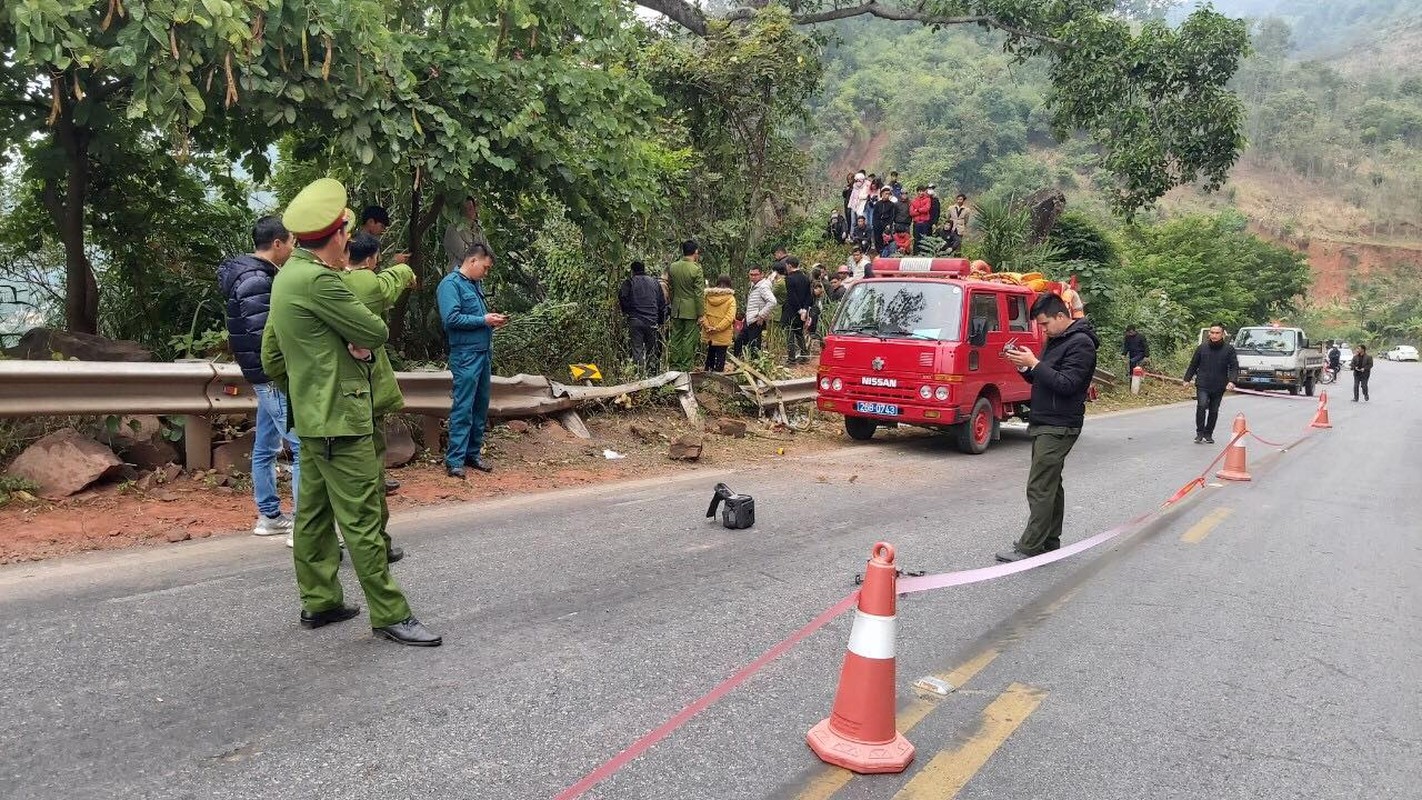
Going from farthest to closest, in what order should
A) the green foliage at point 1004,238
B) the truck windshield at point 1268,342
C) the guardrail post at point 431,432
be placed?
1. the truck windshield at point 1268,342
2. the green foliage at point 1004,238
3. the guardrail post at point 431,432

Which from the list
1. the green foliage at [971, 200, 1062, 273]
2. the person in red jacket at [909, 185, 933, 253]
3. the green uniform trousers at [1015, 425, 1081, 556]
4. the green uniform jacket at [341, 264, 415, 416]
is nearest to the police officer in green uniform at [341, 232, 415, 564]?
the green uniform jacket at [341, 264, 415, 416]

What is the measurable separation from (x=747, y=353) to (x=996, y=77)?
9269 cm

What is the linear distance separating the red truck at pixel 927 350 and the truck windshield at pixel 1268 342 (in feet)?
64.0

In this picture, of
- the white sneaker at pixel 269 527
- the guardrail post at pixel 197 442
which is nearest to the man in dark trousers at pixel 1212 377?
the white sneaker at pixel 269 527

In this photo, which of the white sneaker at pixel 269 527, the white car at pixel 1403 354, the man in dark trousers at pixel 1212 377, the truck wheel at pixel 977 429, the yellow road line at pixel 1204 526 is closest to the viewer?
the white sneaker at pixel 269 527

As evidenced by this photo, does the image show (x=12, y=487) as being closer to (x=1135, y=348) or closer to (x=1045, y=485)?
(x=1045, y=485)

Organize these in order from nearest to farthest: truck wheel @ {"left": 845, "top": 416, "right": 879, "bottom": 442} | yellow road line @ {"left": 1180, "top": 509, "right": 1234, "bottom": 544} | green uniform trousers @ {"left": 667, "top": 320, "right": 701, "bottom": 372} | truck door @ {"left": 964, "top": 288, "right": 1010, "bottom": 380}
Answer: yellow road line @ {"left": 1180, "top": 509, "right": 1234, "bottom": 544}
truck door @ {"left": 964, "top": 288, "right": 1010, "bottom": 380}
truck wheel @ {"left": 845, "top": 416, "right": 879, "bottom": 442}
green uniform trousers @ {"left": 667, "top": 320, "right": 701, "bottom": 372}

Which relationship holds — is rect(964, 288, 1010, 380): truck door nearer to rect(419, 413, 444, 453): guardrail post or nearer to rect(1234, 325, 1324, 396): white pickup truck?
rect(419, 413, 444, 453): guardrail post

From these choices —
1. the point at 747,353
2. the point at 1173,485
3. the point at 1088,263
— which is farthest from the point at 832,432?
the point at 1088,263

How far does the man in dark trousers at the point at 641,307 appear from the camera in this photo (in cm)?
1185

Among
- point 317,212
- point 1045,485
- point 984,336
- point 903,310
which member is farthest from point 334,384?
point 984,336

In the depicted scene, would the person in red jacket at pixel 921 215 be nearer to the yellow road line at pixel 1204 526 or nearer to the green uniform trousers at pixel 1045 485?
the yellow road line at pixel 1204 526

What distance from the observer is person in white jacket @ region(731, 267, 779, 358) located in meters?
14.2

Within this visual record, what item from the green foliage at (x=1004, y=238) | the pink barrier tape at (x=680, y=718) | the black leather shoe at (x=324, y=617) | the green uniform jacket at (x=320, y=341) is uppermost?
the green foliage at (x=1004, y=238)
